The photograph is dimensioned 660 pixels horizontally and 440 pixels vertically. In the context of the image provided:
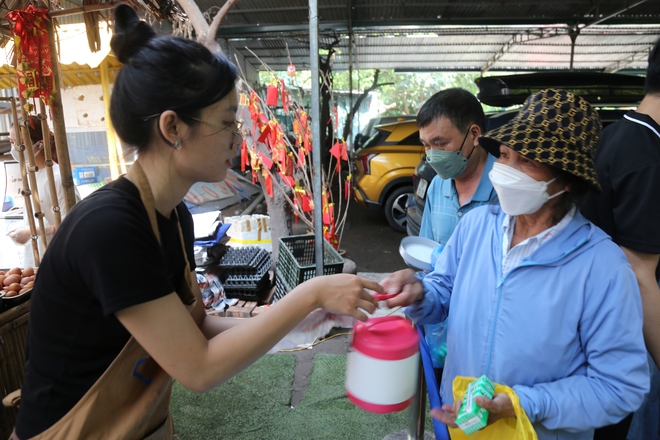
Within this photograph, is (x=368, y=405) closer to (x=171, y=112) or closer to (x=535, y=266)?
(x=535, y=266)

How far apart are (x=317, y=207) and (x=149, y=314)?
7.67 feet

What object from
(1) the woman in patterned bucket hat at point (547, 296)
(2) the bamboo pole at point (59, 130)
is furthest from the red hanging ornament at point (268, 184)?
(1) the woman in patterned bucket hat at point (547, 296)

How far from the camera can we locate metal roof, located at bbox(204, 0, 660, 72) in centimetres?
862

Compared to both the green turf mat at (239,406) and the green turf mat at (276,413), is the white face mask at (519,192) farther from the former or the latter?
the green turf mat at (239,406)

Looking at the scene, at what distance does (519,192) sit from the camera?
1.33 metres

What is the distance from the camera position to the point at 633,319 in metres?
1.13

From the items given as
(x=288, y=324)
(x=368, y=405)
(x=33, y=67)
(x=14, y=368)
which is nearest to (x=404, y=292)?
(x=368, y=405)

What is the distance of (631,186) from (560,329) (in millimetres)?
723

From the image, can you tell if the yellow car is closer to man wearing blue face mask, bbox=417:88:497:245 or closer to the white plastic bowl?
man wearing blue face mask, bbox=417:88:497:245

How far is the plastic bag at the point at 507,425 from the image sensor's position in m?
1.07

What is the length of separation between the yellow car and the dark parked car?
232 centimetres

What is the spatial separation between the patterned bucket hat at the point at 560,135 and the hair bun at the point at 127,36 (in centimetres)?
111

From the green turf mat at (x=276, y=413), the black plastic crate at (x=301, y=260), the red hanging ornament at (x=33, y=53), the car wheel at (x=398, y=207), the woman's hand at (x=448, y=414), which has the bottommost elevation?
the green turf mat at (x=276, y=413)

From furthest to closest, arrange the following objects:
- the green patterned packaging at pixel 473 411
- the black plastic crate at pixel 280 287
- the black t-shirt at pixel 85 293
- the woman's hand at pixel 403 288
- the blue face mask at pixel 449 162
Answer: the black plastic crate at pixel 280 287
the blue face mask at pixel 449 162
the woman's hand at pixel 403 288
the green patterned packaging at pixel 473 411
the black t-shirt at pixel 85 293
